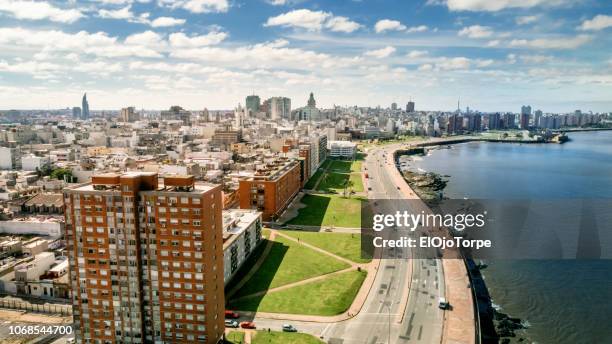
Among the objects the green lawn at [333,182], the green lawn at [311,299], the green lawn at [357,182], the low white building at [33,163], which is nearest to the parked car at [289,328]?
the green lawn at [311,299]

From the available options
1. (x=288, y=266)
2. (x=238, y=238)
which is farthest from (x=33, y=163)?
(x=288, y=266)

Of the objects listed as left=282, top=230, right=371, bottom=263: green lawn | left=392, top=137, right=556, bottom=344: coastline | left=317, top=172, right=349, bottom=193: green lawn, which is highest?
left=317, top=172, right=349, bottom=193: green lawn

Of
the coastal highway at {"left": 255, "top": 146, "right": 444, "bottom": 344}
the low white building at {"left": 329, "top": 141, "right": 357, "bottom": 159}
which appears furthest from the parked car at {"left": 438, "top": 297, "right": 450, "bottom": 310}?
the low white building at {"left": 329, "top": 141, "right": 357, "bottom": 159}

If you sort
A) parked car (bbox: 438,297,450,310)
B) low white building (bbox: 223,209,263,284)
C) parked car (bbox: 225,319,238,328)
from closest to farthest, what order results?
parked car (bbox: 225,319,238,328) → parked car (bbox: 438,297,450,310) → low white building (bbox: 223,209,263,284)

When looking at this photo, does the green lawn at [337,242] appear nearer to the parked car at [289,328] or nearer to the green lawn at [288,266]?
the green lawn at [288,266]

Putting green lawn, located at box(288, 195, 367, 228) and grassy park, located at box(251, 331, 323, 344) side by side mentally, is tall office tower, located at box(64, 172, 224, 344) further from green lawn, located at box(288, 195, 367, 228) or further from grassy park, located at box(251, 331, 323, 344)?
green lawn, located at box(288, 195, 367, 228)

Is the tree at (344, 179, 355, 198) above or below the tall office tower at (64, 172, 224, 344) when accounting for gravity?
below

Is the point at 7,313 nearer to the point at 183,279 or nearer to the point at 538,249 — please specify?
the point at 183,279
